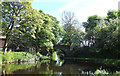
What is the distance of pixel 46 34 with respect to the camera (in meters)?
29.1

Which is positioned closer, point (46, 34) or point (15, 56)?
point (15, 56)

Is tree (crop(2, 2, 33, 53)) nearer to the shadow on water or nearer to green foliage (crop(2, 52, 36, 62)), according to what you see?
green foliage (crop(2, 52, 36, 62))

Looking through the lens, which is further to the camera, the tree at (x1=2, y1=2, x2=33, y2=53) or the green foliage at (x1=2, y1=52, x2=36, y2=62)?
the green foliage at (x1=2, y1=52, x2=36, y2=62)

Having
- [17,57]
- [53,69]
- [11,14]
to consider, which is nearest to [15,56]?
[17,57]

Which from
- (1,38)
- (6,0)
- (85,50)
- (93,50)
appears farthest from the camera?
(85,50)

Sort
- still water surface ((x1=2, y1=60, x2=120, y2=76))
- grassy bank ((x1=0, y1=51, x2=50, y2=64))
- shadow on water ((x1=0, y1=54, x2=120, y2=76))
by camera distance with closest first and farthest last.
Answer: shadow on water ((x1=0, y1=54, x2=120, y2=76)), still water surface ((x1=2, y1=60, x2=120, y2=76)), grassy bank ((x1=0, y1=51, x2=50, y2=64))

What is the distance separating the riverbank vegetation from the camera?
1852 centimetres

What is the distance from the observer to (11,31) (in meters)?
18.6

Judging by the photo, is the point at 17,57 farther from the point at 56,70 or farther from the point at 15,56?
the point at 56,70

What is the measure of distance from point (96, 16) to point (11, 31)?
28986 mm

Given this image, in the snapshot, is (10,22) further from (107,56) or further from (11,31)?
(107,56)

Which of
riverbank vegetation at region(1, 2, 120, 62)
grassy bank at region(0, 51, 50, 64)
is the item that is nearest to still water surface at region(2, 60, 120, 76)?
grassy bank at region(0, 51, 50, 64)

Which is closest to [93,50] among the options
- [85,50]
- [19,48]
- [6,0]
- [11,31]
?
[85,50]

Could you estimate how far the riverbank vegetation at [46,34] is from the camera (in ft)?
60.7
